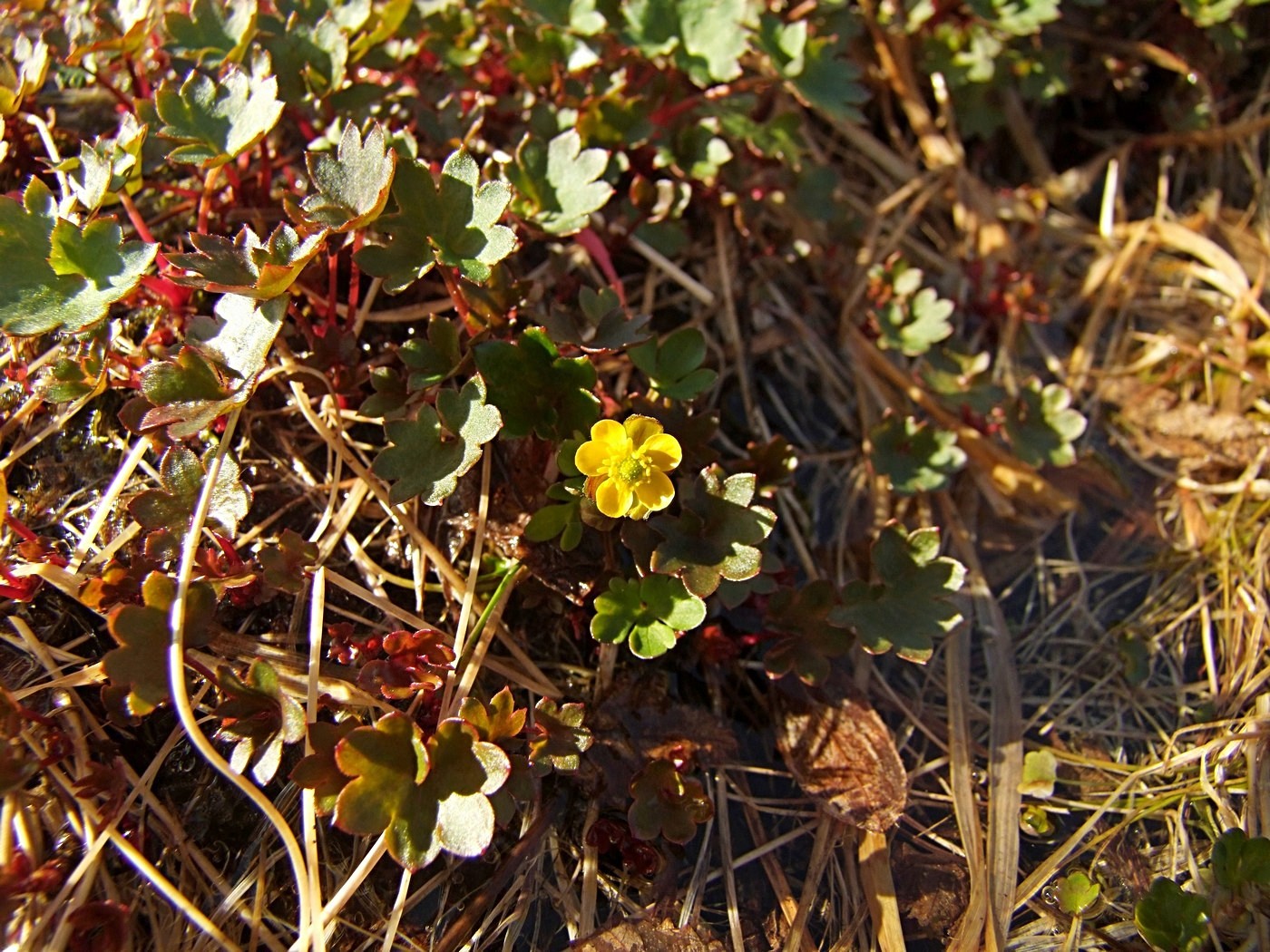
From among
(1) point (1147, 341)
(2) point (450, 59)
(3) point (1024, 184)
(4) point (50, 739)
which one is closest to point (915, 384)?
(1) point (1147, 341)

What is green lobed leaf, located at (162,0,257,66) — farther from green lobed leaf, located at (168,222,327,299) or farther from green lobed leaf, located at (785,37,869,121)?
green lobed leaf, located at (785,37,869,121)

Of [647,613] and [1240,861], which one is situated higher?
[647,613]

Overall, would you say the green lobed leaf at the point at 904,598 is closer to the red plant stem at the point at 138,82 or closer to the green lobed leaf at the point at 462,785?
the green lobed leaf at the point at 462,785

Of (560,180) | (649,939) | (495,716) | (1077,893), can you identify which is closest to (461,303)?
(560,180)

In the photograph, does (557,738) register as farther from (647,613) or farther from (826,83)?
(826,83)

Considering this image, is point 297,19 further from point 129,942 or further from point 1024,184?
point 1024,184

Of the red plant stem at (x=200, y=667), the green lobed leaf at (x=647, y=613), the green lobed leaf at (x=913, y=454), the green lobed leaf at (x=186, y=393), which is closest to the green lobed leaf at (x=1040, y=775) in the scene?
the green lobed leaf at (x=913, y=454)
